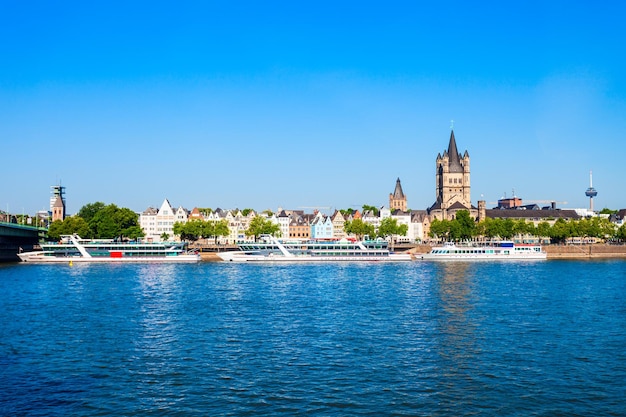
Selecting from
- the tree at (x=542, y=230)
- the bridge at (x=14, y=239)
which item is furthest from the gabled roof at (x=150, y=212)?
the tree at (x=542, y=230)

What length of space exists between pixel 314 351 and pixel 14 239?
121m

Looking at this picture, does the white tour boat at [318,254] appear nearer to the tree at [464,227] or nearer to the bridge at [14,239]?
the bridge at [14,239]

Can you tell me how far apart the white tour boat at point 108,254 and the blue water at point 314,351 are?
5309cm

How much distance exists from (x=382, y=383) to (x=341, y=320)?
17.0 meters

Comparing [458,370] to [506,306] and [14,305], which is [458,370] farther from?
[14,305]

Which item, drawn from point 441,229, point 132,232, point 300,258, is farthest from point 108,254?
point 441,229

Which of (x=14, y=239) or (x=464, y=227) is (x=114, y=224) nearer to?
(x=14, y=239)

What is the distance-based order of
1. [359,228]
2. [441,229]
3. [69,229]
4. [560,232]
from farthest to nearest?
[359,228] < [441,229] < [560,232] < [69,229]

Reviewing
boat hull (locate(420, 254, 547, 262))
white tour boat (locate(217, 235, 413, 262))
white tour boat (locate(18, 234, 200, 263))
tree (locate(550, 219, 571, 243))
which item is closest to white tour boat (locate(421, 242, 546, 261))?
boat hull (locate(420, 254, 547, 262))

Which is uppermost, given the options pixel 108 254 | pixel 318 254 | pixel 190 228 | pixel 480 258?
pixel 190 228

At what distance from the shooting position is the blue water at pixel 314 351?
26.5 meters

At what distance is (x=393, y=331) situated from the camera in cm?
4128

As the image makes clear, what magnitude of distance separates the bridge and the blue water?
63712mm

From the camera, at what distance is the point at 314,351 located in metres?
35.3
